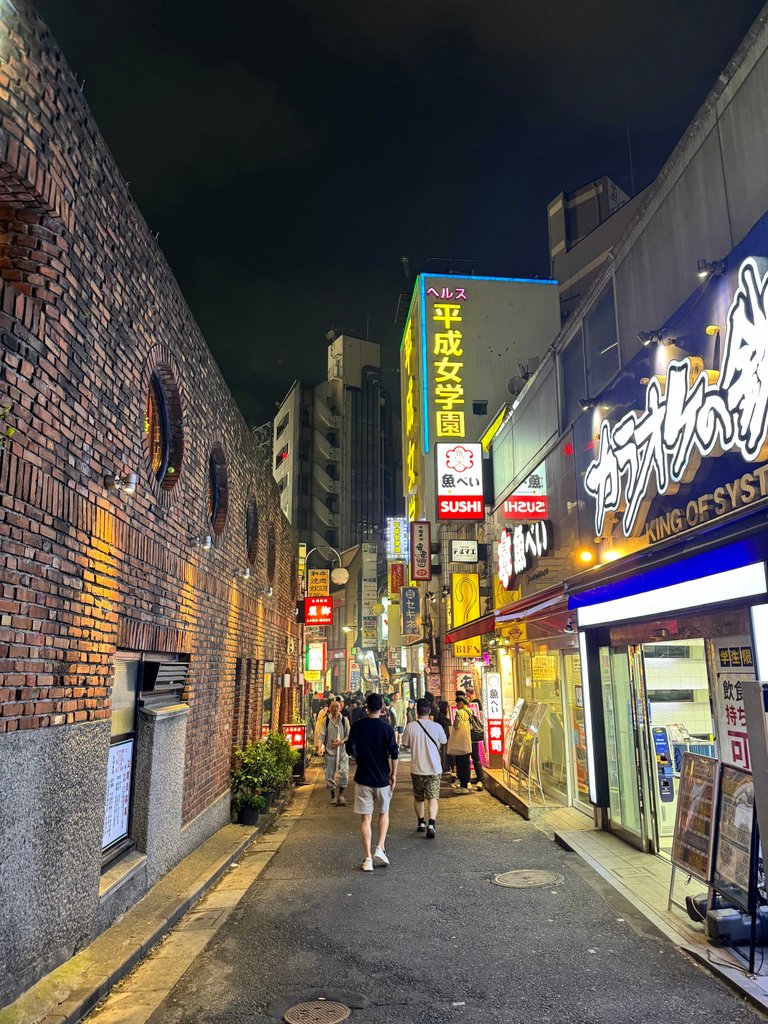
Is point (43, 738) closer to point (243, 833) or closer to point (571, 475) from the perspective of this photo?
point (243, 833)

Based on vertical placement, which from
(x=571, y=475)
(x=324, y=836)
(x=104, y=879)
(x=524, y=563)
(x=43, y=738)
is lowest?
Answer: (x=324, y=836)

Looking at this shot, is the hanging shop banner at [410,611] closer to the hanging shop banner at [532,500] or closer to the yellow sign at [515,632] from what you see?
the yellow sign at [515,632]

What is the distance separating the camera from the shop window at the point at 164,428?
26.4 feet

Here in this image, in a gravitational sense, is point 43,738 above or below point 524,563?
below

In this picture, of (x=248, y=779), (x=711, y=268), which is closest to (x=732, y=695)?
(x=711, y=268)

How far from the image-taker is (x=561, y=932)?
19.0ft

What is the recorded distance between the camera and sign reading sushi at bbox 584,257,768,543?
6.05 metres

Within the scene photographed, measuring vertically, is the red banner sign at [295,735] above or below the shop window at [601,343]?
below

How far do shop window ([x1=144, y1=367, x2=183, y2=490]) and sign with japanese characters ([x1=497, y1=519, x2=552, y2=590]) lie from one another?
7.33 m

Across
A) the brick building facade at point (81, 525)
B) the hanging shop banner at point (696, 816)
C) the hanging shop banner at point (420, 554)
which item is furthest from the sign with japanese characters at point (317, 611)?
the hanging shop banner at point (696, 816)

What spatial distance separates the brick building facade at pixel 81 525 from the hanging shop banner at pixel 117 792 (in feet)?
0.44

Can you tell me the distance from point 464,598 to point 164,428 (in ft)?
54.4

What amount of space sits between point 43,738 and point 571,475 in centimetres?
957

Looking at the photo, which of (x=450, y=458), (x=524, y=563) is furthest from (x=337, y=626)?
(x=524, y=563)
